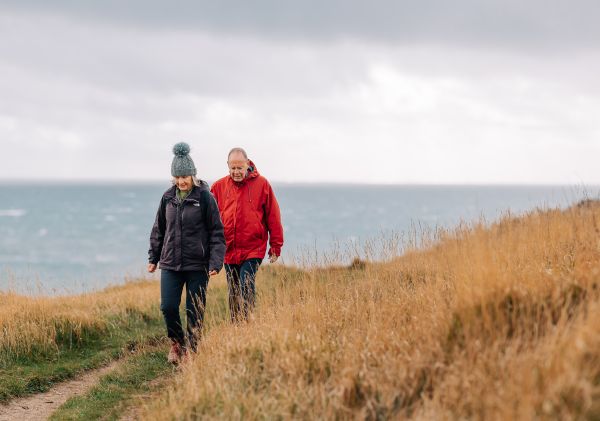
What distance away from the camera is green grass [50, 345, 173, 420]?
22.2 ft

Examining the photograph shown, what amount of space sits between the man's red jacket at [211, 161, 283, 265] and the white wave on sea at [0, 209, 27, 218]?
150754mm

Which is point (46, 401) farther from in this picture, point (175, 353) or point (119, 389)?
point (175, 353)

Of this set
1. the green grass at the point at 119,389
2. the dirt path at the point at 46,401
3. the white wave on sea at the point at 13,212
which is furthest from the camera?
the white wave on sea at the point at 13,212

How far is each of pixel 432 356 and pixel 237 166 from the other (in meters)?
4.05

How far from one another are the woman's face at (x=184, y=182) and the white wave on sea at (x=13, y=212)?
151 m

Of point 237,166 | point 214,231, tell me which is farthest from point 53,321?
point 237,166

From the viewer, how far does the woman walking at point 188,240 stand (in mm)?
7637

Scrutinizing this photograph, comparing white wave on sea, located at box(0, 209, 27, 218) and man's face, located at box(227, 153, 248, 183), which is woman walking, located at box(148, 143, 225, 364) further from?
white wave on sea, located at box(0, 209, 27, 218)

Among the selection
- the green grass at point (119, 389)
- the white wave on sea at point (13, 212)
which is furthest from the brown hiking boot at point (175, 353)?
the white wave on sea at point (13, 212)

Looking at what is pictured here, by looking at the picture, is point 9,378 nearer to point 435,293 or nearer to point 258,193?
point 258,193

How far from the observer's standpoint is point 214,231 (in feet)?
25.2

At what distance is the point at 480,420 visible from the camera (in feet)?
12.6

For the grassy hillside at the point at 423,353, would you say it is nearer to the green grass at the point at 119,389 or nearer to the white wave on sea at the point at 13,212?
the green grass at the point at 119,389

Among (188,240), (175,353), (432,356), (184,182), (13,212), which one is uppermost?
(184,182)
